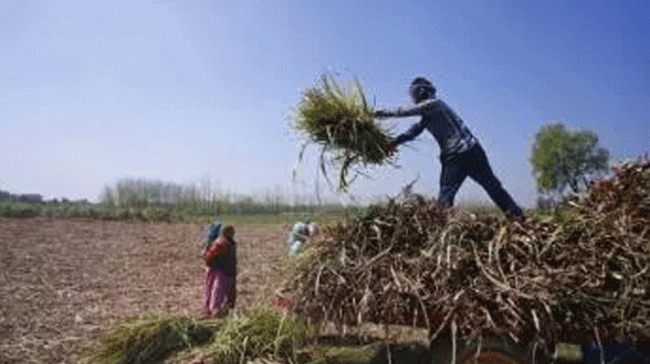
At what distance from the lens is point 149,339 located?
298 inches

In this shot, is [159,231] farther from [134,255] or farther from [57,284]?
[57,284]

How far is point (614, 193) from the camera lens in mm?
6027

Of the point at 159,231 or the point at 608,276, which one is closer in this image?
the point at 608,276

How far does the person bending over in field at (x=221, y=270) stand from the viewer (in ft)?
37.1

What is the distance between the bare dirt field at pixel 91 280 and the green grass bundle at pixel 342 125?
1.05m

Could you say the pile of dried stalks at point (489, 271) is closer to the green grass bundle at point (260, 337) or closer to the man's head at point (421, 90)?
the green grass bundle at point (260, 337)

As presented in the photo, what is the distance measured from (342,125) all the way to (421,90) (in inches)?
42.3

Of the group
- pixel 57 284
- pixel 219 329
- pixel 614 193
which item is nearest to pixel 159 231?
pixel 57 284

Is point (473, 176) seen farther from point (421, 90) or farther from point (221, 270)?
point (221, 270)

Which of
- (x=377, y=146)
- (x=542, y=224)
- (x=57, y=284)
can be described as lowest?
(x=57, y=284)

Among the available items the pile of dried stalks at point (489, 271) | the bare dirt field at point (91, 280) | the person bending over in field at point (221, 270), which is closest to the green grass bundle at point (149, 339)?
the bare dirt field at point (91, 280)

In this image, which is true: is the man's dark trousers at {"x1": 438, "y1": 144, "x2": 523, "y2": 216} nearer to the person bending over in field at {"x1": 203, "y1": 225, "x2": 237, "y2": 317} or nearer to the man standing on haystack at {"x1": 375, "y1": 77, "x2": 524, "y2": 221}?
the man standing on haystack at {"x1": 375, "y1": 77, "x2": 524, "y2": 221}

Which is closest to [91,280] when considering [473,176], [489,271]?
[473,176]

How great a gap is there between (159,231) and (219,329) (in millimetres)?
25204
